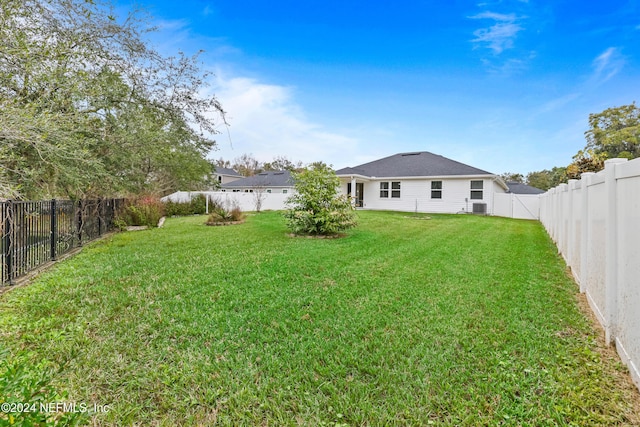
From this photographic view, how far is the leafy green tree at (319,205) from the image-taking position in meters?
8.91

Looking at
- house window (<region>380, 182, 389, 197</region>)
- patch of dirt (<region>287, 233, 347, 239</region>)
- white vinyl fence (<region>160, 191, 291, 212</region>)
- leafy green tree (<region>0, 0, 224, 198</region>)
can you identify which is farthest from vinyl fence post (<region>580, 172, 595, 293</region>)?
house window (<region>380, 182, 389, 197</region>)

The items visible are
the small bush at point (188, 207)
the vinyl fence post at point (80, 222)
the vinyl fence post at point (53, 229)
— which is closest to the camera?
the vinyl fence post at point (53, 229)

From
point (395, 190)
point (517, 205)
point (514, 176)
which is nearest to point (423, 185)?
point (395, 190)

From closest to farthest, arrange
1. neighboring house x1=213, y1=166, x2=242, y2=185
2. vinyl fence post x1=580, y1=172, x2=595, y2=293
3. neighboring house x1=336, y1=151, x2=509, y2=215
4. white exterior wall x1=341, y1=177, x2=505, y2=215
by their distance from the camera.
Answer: vinyl fence post x1=580, y1=172, x2=595, y2=293
neighboring house x1=336, y1=151, x2=509, y2=215
white exterior wall x1=341, y1=177, x2=505, y2=215
neighboring house x1=213, y1=166, x2=242, y2=185

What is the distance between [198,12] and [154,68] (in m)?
2.11

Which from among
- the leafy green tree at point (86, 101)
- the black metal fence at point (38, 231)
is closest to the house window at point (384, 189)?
the leafy green tree at point (86, 101)

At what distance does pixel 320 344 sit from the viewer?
284 cm

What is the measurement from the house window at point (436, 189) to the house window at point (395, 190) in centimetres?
228

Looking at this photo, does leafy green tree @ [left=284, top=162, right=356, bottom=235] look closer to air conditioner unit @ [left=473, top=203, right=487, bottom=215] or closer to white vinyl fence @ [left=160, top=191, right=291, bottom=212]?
white vinyl fence @ [left=160, top=191, right=291, bottom=212]

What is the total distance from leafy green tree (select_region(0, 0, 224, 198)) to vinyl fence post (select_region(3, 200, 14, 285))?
40 centimetres

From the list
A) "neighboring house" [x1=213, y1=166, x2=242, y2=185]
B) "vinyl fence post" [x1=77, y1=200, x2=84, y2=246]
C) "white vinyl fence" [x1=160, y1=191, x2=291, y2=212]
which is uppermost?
"neighboring house" [x1=213, y1=166, x2=242, y2=185]

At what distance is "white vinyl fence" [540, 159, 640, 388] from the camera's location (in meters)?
2.18

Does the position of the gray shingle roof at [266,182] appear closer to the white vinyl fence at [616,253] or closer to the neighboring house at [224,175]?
the neighboring house at [224,175]

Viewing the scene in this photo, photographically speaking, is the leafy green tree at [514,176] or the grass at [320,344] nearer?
Answer: the grass at [320,344]
